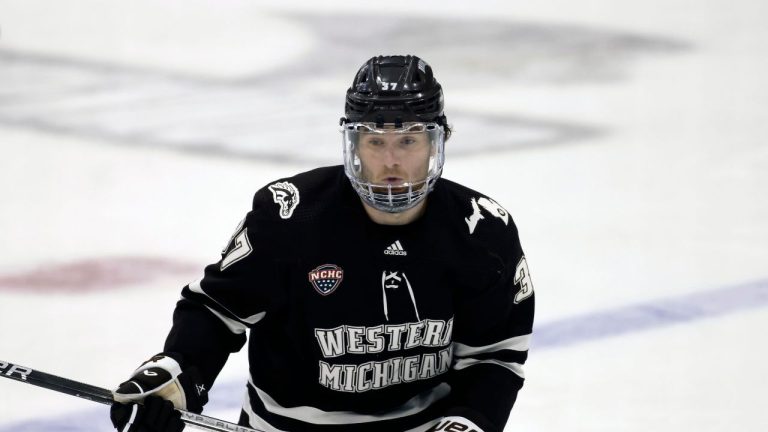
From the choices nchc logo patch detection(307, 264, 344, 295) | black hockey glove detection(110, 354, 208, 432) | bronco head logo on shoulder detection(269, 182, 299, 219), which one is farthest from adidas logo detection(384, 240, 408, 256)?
black hockey glove detection(110, 354, 208, 432)

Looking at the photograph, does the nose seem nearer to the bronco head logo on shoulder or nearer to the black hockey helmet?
the black hockey helmet

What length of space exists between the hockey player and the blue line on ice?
0.95 m

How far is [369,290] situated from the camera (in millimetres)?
2949

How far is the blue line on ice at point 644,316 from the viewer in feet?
14.0

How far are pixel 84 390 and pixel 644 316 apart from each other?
2.15 m

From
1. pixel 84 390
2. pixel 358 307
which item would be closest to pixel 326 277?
pixel 358 307

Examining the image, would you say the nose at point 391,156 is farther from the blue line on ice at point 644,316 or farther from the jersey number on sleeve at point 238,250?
the blue line on ice at point 644,316

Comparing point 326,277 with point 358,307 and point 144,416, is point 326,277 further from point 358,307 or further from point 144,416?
point 144,416

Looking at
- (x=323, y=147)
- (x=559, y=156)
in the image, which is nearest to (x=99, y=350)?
(x=323, y=147)

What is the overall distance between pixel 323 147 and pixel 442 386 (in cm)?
290

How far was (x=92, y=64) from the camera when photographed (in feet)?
22.7

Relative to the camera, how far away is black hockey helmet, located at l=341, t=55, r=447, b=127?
113 inches

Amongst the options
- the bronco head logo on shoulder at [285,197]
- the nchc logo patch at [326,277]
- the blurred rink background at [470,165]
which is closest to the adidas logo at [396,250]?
the nchc logo patch at [326,277]

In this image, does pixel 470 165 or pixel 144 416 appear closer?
pixel 144 416
